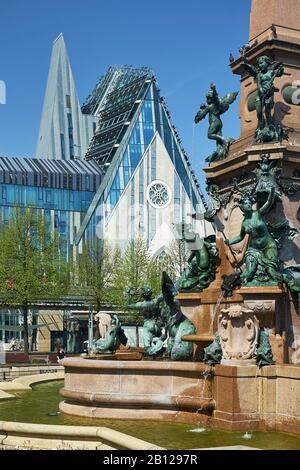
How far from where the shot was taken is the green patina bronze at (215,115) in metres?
19.2

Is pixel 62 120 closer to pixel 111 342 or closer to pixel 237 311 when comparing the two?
pixel 111 342

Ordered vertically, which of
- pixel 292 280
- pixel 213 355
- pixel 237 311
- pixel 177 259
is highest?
pixel 177 259

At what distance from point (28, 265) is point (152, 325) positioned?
26.8 metres

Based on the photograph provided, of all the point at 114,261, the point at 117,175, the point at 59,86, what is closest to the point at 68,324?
the point at 114,261

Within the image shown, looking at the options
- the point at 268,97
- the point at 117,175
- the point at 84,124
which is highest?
the point at 84,124

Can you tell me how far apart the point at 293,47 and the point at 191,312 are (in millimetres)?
7182

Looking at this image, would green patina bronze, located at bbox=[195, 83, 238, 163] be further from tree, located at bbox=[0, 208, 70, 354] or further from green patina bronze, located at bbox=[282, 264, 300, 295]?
tree, located at bbox=[0, 208, 70, 354]

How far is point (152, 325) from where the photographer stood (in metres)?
18.0

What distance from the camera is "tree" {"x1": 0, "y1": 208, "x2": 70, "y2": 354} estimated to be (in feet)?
142

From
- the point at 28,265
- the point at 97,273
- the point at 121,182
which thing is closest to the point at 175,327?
the point at 28,265

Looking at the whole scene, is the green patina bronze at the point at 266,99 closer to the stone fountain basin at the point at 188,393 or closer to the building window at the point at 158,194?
the stone fountain basin at the point at 188,393

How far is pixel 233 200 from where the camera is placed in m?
18.2

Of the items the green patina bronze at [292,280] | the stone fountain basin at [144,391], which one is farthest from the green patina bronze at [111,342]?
the green patina bronze at [292,280]
